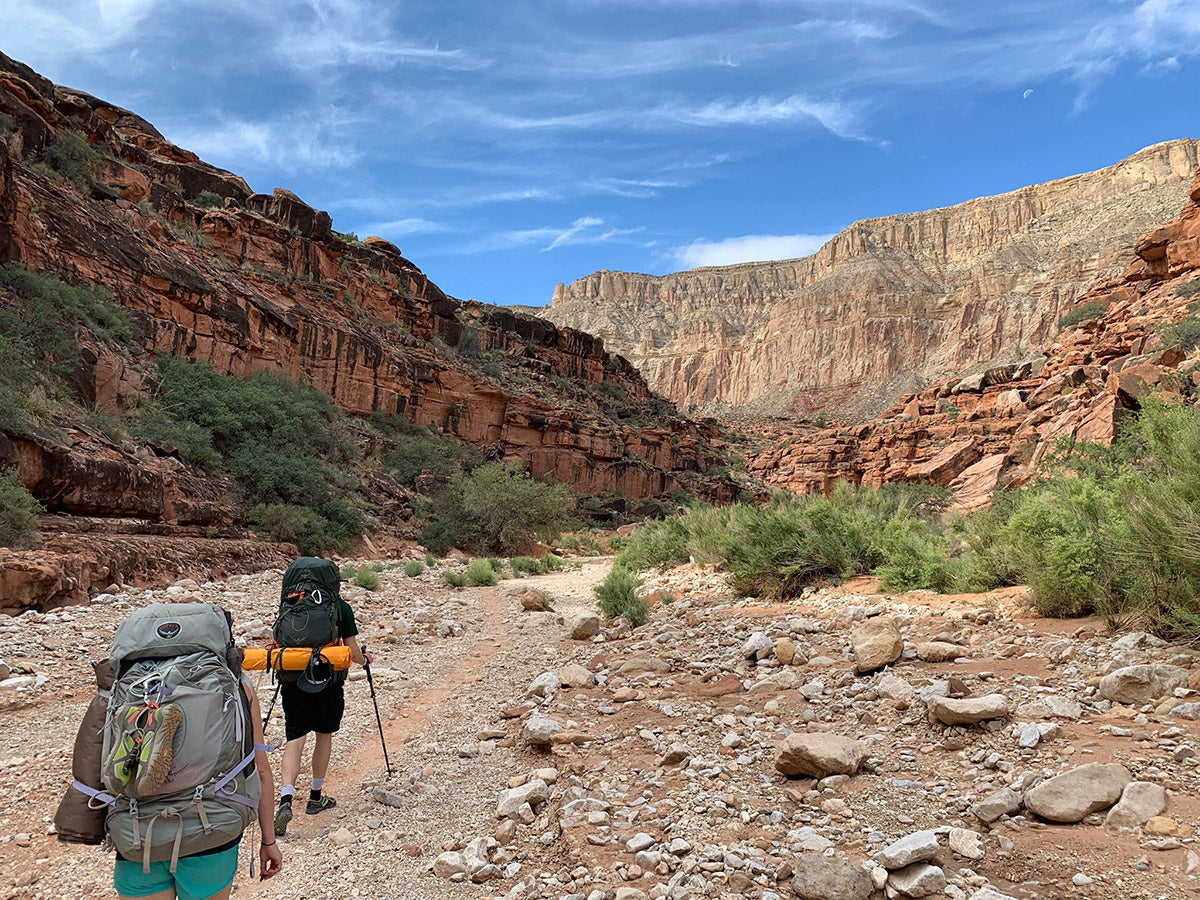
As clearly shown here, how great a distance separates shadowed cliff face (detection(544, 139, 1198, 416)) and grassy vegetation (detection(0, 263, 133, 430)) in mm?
79621

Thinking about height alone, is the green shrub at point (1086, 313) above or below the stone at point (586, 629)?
above

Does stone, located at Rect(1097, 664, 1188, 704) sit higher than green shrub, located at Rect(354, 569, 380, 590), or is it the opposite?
stone, located at Rect(1097, 664, 1188, 704)

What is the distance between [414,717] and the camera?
585cm

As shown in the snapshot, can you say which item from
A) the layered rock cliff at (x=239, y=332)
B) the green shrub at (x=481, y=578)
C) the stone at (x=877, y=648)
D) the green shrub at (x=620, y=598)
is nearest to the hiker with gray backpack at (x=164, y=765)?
the stone at (x=877, y=648)

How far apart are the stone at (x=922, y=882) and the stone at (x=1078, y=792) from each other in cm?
59

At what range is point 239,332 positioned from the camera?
26062 mm

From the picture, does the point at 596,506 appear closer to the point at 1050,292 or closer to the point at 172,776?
the point at 172,776

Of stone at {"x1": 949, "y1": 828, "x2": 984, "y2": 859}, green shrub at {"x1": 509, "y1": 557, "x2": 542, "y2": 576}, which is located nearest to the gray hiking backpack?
stone at {"x1": 949, "y1": 828, "x2": 984, "y2": 859}

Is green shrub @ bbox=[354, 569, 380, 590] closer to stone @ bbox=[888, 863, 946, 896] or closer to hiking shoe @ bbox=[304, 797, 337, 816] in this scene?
hiking shoe @ bbox=[304, 797, 337, 816]

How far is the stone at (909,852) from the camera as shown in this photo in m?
2.56

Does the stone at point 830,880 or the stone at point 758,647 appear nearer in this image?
the stone at point 830,880

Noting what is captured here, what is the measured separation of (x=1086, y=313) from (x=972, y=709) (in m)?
34.3

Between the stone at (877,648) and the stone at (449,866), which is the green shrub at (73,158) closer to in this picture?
the stone at (449,866)

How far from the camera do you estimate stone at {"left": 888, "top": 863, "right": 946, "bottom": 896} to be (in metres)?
2.45
